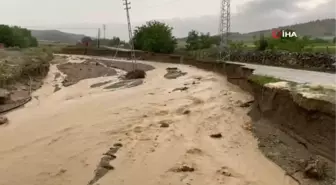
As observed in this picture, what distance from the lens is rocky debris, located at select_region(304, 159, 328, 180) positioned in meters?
11.4

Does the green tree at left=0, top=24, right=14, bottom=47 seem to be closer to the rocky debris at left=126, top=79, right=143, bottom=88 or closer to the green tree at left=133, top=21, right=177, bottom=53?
the green tree at left=133, top=21, right=177, bottom=53

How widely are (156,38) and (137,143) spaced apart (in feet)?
196

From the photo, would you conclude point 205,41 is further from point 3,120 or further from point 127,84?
point 3,120

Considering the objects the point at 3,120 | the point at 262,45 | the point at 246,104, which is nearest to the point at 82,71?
the point at 262,45

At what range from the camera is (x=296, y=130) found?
1484 centimetres

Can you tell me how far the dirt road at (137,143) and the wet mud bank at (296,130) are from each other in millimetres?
599

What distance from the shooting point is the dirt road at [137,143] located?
12.1 meters

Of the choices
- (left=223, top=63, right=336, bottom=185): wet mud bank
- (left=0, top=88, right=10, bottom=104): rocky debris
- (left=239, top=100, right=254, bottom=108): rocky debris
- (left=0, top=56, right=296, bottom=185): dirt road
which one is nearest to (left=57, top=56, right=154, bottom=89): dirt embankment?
(left=0, top=56, right=296, bottom=185): dirt road

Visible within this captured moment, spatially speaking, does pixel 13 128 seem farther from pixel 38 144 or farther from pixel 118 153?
pixel 118 153

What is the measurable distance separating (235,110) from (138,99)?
25.7 ft

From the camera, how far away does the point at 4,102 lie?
24.6m

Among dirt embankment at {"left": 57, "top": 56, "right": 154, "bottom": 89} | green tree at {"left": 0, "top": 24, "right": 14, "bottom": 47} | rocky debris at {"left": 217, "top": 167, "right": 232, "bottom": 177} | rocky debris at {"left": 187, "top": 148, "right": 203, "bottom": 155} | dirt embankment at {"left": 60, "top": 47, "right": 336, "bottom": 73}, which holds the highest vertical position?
green tree at {"left": 0, "top": 24, "right": 14, "bottom": 47}

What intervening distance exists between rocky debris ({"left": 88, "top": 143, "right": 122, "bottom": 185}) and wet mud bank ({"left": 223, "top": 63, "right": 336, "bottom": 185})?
5.32m

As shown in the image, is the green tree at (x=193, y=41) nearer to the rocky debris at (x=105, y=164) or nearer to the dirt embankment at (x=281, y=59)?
the dirt embankment at (x=281, y=59)
